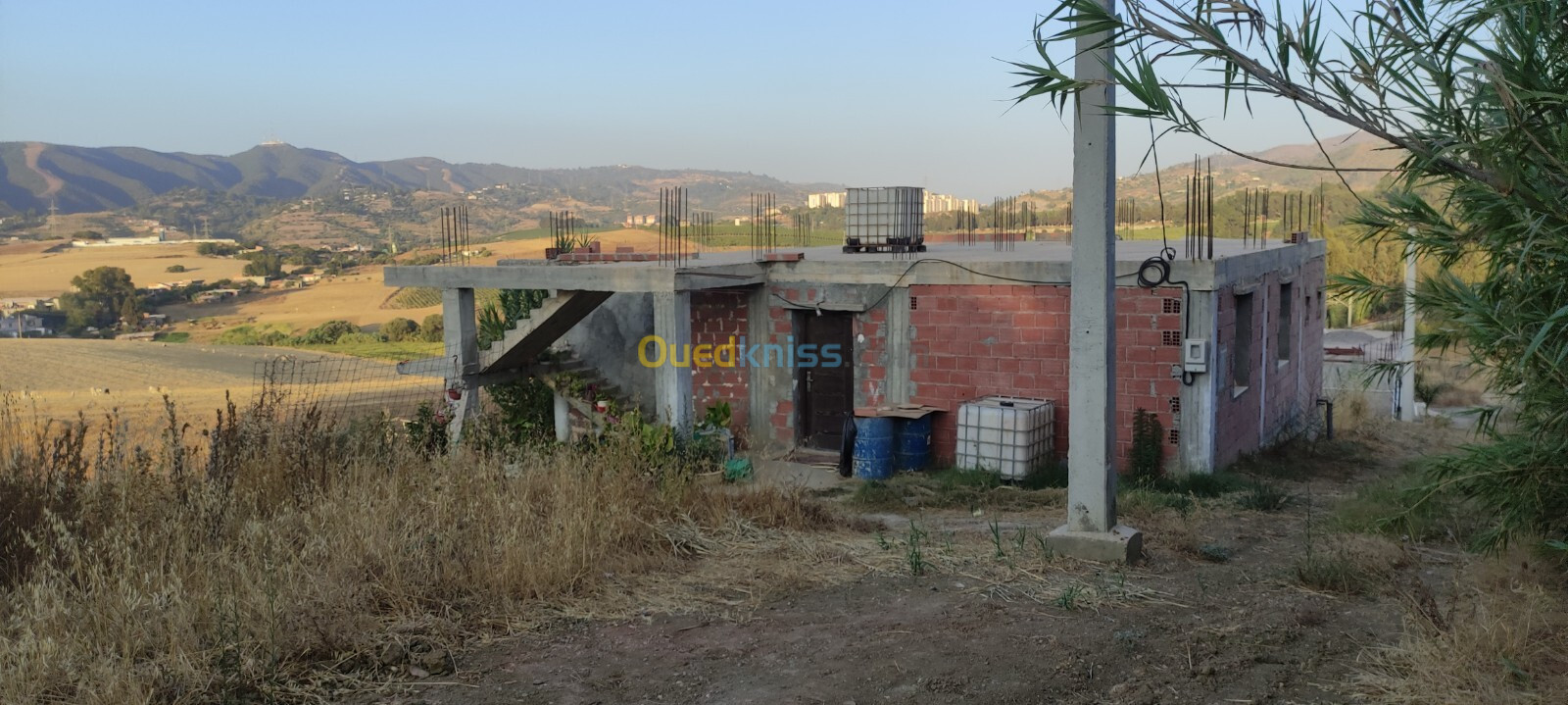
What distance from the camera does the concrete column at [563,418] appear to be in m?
15.3

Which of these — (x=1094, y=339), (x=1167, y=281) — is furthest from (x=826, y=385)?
(x=1094, y=339)

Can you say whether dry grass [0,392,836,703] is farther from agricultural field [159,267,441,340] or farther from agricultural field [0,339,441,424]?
agricultural field [159,267,441,340]

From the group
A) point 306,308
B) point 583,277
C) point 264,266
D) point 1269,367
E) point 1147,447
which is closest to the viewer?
point 1147,447

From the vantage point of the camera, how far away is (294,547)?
6316 mm

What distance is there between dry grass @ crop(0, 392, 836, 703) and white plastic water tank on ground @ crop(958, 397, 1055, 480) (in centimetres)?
452

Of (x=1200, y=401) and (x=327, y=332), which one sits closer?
(x=1200, y=401)

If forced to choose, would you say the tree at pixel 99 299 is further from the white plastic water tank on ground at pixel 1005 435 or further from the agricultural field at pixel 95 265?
the white plastic water tank on ground at pixel 1005 435

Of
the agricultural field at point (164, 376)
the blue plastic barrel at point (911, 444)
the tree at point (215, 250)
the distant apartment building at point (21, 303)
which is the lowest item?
the agricultural field at point (164, 376)

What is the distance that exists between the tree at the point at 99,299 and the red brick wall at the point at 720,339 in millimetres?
68513

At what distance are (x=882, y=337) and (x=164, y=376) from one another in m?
33.1

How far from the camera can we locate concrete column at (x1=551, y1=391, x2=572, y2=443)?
50.3ft

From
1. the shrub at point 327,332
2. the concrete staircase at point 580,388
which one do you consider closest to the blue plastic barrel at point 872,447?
the concrete staircase at point 580,388

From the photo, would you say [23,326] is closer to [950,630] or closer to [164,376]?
[164,376]

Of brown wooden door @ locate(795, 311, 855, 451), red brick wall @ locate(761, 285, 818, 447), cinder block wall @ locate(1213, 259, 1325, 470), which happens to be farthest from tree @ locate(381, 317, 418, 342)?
cinder block wall @ locate(1213, 259, 1325, 470)
